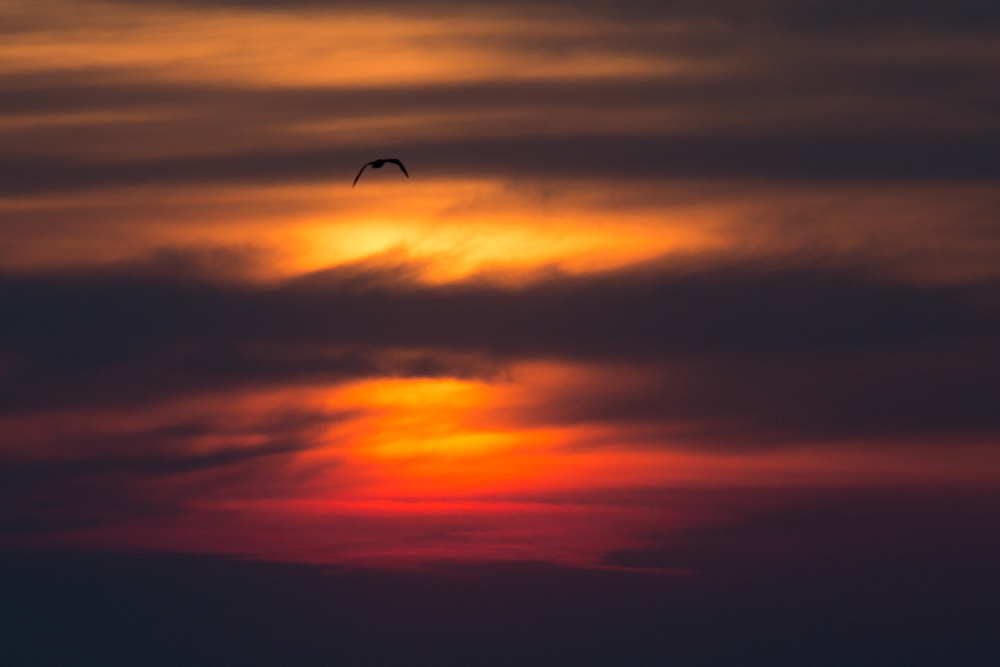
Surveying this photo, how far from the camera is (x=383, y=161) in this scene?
7619cm
